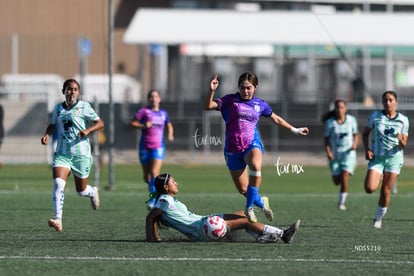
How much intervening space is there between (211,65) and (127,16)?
9.18m

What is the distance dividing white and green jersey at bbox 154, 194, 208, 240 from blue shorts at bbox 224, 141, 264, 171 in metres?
1.53

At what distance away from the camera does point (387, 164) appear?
17078 mm

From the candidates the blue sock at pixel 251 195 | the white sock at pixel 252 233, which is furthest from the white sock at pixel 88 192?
the white sock at pixel 252 233

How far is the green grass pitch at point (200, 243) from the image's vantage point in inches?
464

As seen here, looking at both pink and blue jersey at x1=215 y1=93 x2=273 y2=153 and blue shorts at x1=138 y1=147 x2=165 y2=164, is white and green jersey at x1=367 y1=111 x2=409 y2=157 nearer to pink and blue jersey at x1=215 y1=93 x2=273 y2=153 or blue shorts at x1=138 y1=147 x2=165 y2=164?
pink and blue jersey at x1=215 y1=93 x2=273 y2=153

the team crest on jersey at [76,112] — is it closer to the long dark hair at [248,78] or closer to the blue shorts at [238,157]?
the blue shorts at [238,157]

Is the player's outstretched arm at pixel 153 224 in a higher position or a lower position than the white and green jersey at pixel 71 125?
lower

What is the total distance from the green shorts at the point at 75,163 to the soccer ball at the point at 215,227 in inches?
108

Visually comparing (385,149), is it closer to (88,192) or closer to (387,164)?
(387,164)

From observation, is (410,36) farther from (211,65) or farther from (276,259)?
(276,259)

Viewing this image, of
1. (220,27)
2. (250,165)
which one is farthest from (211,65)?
(250,165)

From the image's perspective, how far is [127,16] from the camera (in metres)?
52.6

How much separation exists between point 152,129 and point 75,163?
614cm

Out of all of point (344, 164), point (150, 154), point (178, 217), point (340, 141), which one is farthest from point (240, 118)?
point (340, 141)
